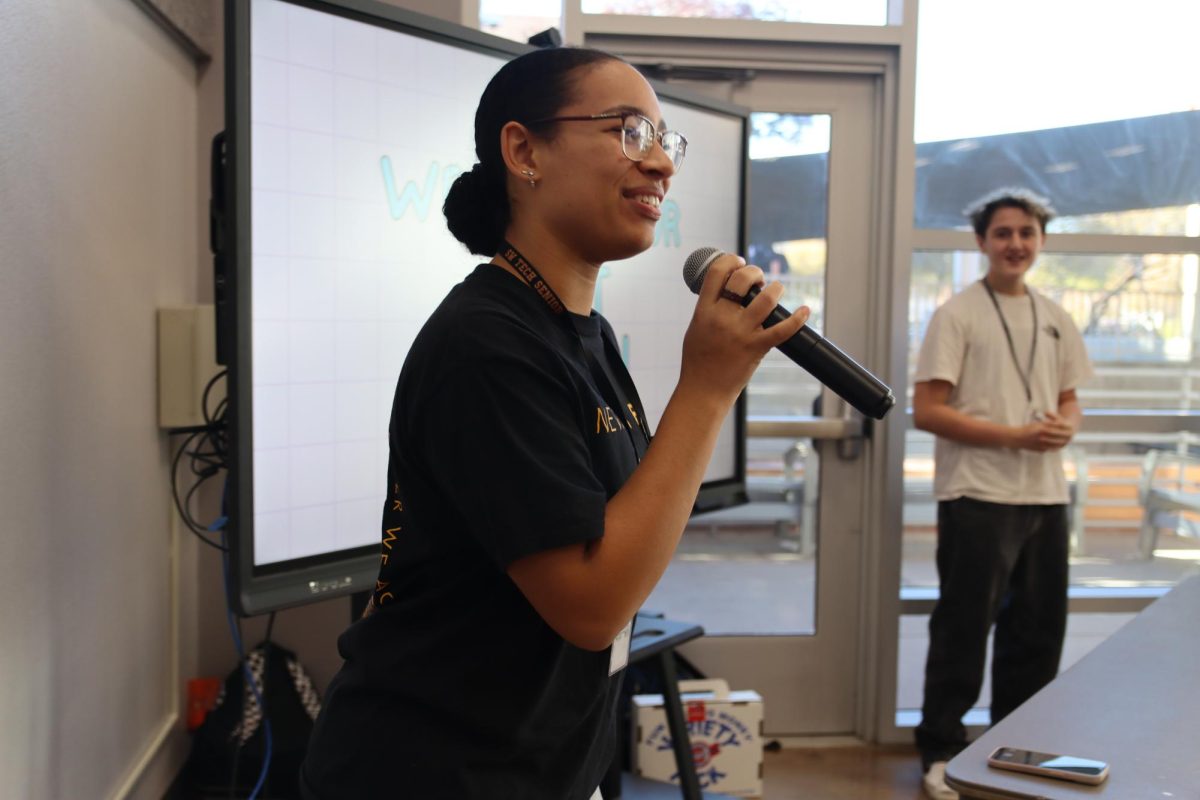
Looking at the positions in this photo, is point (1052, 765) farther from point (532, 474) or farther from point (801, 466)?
point (801, 466)

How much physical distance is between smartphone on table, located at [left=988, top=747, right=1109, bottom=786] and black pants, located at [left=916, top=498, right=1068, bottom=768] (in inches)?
69.8

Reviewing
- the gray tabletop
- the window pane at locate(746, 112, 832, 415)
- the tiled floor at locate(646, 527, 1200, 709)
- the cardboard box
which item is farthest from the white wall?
the window pane at locate(746, 112, 832, 415)

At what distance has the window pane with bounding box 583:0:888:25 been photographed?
308 centimetres

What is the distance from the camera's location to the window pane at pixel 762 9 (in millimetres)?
→ 3082

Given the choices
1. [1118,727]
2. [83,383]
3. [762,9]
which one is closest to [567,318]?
[1118,727]

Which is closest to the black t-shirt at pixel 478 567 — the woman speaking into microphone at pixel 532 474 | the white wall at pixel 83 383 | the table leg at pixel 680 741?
the woman speaking into microphone at pixel 532 474

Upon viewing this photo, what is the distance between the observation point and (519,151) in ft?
3.25

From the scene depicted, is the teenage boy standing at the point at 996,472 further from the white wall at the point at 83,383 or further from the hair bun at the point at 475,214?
the hair bun at the point at 475,214

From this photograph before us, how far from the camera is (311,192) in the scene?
1.76m

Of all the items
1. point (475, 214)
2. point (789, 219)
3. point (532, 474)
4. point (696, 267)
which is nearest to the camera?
point (532, 474)

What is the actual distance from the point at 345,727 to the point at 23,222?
3.26 feet

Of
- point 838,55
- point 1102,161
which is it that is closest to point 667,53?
point 838,55

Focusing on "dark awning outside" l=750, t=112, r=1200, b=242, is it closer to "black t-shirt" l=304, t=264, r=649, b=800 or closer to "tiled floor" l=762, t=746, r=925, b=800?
"tiled floor" l=762, t=746, r=925, b=800

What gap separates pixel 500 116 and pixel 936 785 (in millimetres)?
2494
